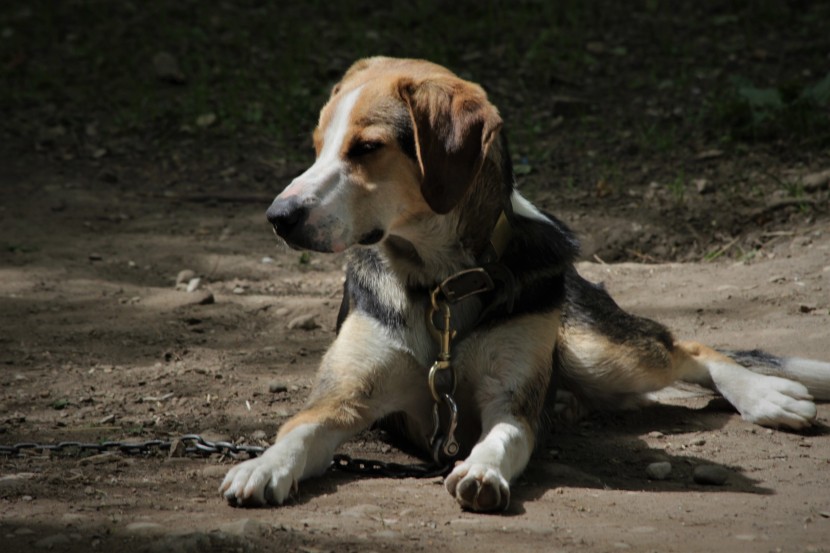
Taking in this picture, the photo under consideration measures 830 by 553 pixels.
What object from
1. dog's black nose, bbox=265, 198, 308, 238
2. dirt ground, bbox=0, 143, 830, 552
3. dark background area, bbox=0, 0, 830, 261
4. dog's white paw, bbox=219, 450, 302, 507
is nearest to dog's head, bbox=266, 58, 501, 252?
dog's black nose, bbox=265, 198, 308, 238

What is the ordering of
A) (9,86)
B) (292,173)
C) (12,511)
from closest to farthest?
1. (12,511)
2. (292,173)
3. (9,86)

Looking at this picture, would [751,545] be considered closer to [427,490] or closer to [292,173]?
[427,490]

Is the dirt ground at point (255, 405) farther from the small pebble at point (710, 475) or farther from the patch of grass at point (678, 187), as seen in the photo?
the patch of grass at point (678, 187)

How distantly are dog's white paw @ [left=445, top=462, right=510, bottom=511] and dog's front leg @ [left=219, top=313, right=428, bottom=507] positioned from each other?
58 centimetres

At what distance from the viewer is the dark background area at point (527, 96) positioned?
25.8 ft

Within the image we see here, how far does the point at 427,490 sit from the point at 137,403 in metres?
1.61

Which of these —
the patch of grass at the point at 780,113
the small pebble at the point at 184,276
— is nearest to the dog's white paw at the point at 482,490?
the small pebble at the point at 184,276

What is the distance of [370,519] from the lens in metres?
3.34

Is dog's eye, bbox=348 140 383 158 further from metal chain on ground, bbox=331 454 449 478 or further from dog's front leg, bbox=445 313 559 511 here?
metal chain on ground, bbox=331 454 449 478

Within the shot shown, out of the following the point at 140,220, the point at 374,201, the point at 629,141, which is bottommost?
the point at 140,220

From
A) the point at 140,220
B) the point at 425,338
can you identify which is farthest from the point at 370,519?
the point at 140,220

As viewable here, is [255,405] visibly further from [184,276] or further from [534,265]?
[184,276]

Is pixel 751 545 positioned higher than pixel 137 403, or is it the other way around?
pixel 751 545

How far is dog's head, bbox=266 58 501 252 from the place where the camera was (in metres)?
3.81
